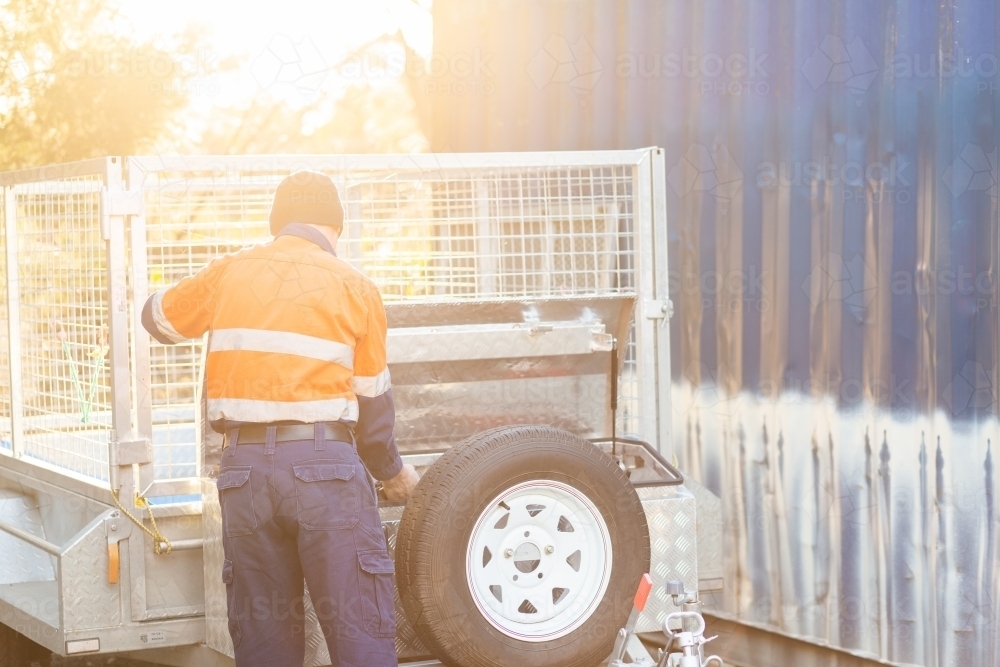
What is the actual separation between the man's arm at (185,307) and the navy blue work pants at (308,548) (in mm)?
447

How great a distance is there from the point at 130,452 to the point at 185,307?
0.68 m

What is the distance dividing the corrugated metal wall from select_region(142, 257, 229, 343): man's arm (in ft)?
8.54

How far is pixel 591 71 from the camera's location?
20.3 ft

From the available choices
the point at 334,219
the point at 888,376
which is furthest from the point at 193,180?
the point at 888,376

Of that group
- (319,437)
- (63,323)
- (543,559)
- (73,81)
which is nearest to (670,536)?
(543,559)

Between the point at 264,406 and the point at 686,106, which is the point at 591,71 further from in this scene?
the point at 264,406

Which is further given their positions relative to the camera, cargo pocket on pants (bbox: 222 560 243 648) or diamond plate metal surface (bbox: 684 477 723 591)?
diamond plate metal surface (bbox: 684 477 723 591)

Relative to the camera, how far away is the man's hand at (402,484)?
145 inches

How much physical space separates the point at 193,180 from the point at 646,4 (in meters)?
2.52

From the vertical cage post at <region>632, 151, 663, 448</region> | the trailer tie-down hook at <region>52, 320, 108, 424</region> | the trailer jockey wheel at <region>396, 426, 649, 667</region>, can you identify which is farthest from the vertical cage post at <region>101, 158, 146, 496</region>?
the vertical cage post at <region>632, 151, 663, 448</region>

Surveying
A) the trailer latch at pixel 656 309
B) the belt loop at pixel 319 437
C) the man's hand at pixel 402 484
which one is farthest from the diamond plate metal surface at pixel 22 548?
the trailer latch at pixel 656 309

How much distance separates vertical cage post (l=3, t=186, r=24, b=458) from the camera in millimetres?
4547

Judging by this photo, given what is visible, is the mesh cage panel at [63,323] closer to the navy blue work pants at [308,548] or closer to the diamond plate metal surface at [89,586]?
the diamond plate metal surface at [89,586]

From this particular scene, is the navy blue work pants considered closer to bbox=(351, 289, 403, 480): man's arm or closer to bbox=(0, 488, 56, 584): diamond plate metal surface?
bbox=(351, 289, 403, 480): man's arm
